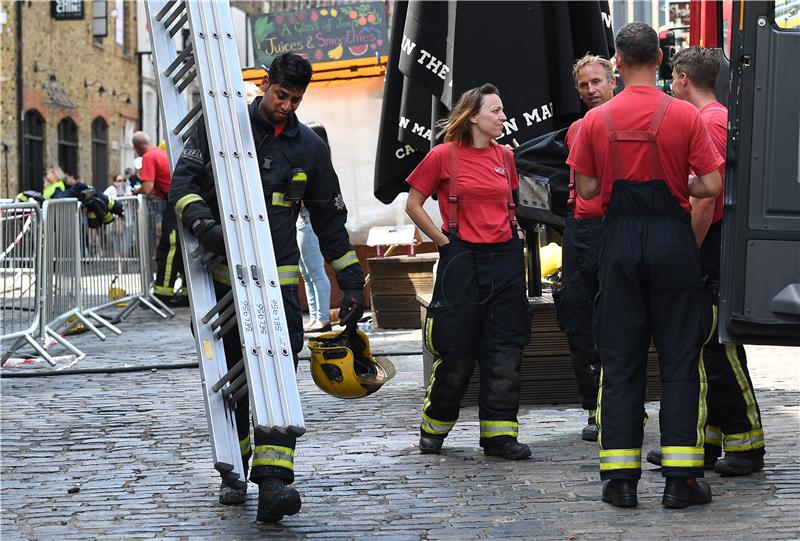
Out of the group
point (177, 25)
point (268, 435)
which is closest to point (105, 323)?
point (177, 25)

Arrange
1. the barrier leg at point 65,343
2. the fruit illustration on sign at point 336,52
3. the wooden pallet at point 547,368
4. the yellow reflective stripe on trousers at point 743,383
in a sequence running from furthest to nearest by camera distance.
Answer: the fruit illustration on sign at point 336,52
the barrier leg at point 65,343
the wooden pallet at point 547,368
the yellow reflective stripe on trousers at point 743,383

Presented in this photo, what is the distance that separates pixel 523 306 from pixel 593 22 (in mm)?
1989

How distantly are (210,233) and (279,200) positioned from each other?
1.23 feet

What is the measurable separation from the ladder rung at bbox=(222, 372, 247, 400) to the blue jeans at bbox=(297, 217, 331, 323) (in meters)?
6.02

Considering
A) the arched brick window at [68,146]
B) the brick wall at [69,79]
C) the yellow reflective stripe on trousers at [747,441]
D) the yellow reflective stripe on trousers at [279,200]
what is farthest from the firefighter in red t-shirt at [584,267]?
the arched brick window at [68,146]

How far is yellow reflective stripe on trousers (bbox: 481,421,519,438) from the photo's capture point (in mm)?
6629

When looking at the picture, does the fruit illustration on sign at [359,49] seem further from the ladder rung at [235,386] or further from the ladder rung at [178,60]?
the ladder rung at [235,386]

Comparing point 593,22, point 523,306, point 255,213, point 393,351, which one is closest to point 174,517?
point 255,213

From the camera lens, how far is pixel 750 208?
496 centimetres

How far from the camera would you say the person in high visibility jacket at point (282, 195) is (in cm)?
559

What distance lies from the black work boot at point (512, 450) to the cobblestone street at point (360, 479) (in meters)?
0.05

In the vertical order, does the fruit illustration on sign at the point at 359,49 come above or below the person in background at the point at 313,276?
above

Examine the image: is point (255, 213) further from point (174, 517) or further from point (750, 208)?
point (750, 208)

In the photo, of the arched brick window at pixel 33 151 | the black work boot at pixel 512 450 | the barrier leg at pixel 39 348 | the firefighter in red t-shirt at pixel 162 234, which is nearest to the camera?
the black work boot at pixel 512 450
